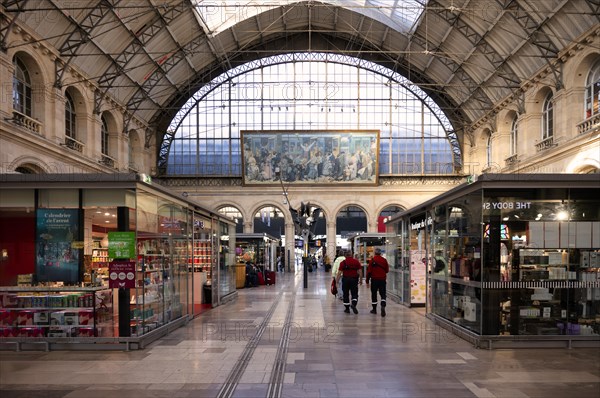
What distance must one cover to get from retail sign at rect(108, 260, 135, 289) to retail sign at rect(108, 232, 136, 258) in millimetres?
180

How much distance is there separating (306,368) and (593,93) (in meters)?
21.6

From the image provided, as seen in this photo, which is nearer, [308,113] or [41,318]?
[41,318]

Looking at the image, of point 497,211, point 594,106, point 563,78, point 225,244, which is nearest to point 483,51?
point 563,78

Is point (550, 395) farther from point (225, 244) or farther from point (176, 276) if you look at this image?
point (225, 244)

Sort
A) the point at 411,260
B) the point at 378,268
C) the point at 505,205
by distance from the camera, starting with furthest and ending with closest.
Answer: the point at 411,260 < the point at 378,268 < the point at 505,205

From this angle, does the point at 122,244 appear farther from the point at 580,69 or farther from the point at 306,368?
the point at 580,69

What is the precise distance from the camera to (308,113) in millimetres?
42750

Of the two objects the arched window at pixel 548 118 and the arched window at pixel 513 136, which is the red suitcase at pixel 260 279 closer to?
the arched window at pixel 548 118

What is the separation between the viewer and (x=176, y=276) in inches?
502

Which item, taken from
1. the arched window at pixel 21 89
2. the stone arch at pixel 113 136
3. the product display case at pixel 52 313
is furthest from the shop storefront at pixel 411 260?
the stone arch at pixel 113 136

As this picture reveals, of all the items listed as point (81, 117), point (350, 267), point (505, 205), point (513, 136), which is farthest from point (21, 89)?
point (513, 136)

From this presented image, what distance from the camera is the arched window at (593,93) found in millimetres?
23734

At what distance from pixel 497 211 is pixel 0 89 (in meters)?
17.9

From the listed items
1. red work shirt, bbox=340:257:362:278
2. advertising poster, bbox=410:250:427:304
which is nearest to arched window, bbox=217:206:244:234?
advertising poster, bbox=410:250:427:304
